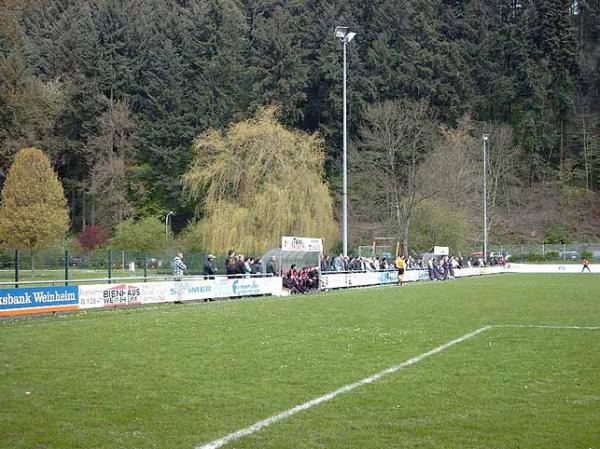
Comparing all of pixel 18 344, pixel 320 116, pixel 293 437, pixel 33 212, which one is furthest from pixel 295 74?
pixel 293 437

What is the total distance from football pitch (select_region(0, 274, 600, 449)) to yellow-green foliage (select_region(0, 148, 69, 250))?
2006 inches

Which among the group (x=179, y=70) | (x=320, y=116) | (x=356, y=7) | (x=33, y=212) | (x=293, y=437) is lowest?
(x=293, y=437)

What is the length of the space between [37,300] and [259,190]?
31.2 metres

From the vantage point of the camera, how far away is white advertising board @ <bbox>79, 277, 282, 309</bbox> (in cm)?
2195

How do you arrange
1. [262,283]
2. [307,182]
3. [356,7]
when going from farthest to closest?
[356,7], [307,182], [262,283]

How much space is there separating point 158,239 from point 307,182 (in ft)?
80.4

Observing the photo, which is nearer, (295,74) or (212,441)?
(212,441)

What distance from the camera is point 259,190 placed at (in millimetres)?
50312

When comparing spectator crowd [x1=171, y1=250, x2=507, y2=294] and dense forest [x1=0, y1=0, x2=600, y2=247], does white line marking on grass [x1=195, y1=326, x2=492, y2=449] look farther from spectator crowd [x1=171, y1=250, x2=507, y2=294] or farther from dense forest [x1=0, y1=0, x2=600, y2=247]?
dense forest [x1=0, y1=0, x2=600, y2=247]

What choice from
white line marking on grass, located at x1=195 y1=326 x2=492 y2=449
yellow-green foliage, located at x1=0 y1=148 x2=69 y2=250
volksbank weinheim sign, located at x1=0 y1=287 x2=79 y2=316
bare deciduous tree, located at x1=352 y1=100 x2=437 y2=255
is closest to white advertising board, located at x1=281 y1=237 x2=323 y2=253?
volksbank weinheim sign, located at x1=0 y1=287 x2=79 y2=316

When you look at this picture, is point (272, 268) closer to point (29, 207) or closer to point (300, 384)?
point (300, 384)

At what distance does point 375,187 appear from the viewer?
70.9 m

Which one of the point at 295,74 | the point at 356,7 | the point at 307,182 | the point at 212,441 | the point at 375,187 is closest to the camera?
the point at 212,441

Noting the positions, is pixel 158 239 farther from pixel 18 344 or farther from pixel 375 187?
pixel 18 344
